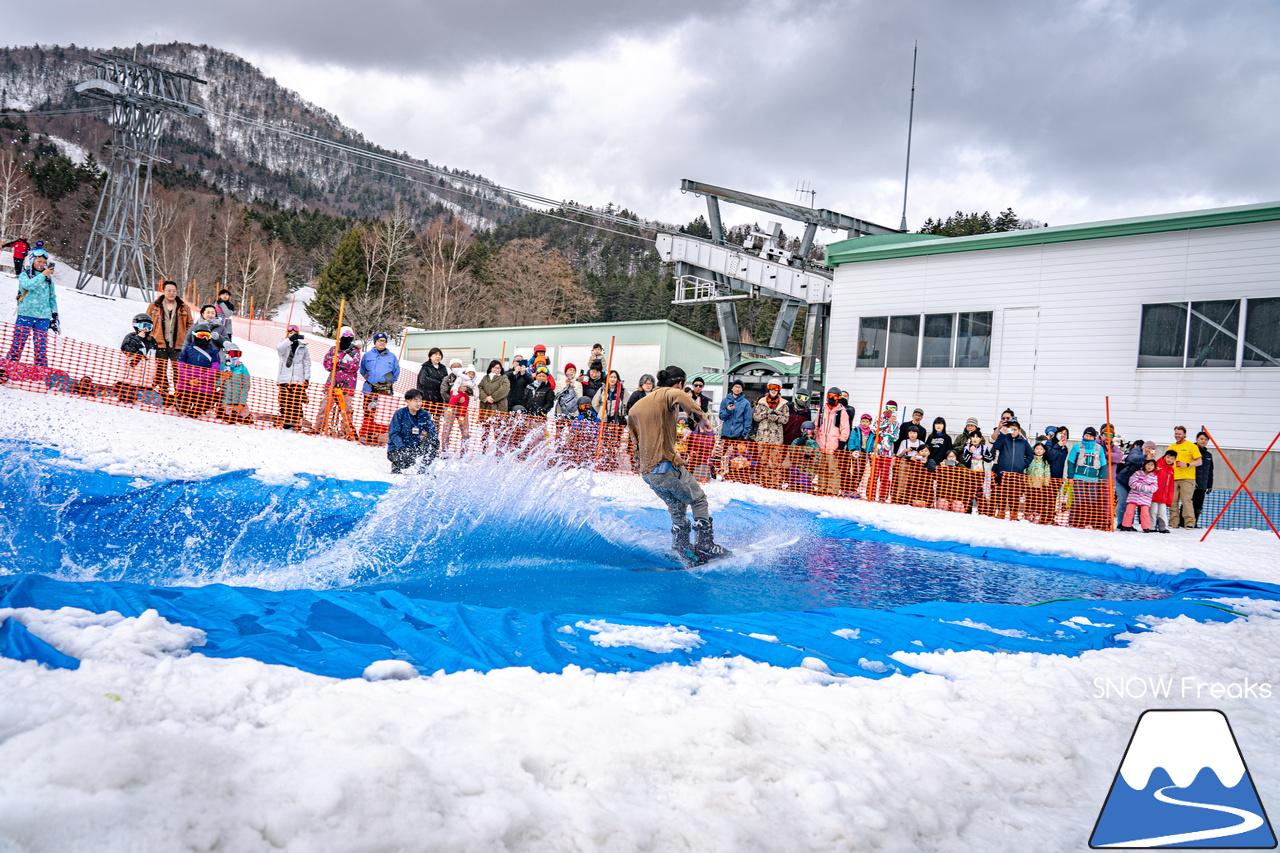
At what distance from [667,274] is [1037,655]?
3155 inches

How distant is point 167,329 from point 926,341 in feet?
52.2

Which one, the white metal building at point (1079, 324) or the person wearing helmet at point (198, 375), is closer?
the person wearing helmet at point (198, 375)

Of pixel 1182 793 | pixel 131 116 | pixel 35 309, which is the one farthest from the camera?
pixel 131 116

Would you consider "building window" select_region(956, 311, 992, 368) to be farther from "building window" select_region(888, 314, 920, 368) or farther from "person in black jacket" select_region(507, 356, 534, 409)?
"person in black jacket" select_region(507, 356, 534, 409)

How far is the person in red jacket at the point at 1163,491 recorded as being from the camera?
11.6 meters

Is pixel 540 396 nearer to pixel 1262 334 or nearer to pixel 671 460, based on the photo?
pixel 671 460

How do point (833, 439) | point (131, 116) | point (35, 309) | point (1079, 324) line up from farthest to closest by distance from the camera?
1. point (131, 116)
2. point (1079, 324)
3. point (833, 439)
4. point (35, 309)

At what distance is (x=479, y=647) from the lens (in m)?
3.83

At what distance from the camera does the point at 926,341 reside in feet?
59.6

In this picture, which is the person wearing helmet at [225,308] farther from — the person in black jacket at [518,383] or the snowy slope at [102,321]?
the snowy slope at [102,321]

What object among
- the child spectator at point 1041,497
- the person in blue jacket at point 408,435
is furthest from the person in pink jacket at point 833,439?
the person in blue jacket at point 408,435

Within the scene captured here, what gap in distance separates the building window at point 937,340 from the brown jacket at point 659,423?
12621 mm

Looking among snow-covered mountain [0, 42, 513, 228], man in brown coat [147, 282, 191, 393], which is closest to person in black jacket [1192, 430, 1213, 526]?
man in brown coat [147, 282, 191, 393]

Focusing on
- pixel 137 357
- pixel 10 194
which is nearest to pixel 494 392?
pixel 137 357
